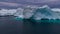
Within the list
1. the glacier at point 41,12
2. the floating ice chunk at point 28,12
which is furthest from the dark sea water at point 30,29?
the floating ice chunk at point 28,12

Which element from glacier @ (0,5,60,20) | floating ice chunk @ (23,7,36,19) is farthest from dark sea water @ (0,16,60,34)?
floating ice chunk @ (23,7,36,19)

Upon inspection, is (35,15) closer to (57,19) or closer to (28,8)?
(28,8)

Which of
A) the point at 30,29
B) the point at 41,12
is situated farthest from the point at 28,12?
the point at 30,29

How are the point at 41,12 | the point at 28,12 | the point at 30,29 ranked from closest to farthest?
the point at 30,29, the point at 41,12, the point at 28,12

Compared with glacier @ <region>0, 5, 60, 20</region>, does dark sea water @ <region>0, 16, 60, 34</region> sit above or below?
below

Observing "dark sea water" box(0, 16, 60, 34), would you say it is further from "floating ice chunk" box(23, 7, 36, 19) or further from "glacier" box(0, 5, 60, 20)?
"floating ice chunk" box(23, 7, 36, 19)

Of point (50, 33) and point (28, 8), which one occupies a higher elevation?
point (28, 8)

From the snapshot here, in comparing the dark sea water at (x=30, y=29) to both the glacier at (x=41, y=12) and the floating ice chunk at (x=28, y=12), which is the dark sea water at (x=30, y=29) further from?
the floating ice chunk at (x=28, y=12)

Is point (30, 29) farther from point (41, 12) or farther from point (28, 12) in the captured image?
point (28, 12)

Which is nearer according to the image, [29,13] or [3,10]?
[29,13]

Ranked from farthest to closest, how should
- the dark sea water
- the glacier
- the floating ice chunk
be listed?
1. the floating ice chunk
2. the glacier
3. the dark sea water

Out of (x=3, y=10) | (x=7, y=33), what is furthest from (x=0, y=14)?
(x=7, y=33)
